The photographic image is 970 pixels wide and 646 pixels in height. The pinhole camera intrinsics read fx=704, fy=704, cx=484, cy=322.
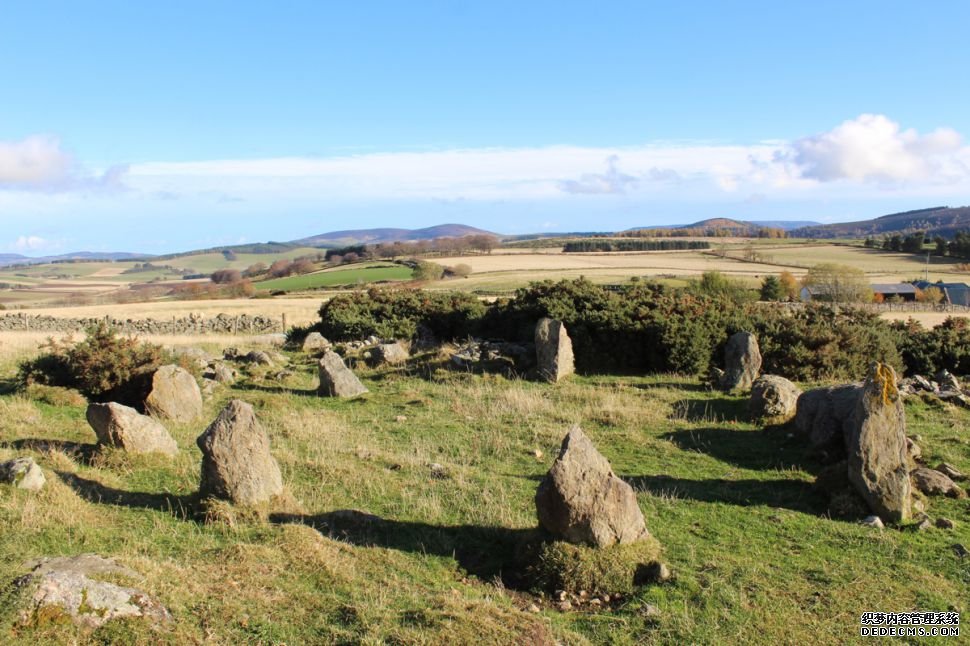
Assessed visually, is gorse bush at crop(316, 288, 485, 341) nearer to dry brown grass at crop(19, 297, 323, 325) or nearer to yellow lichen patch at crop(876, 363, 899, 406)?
dry brown grass at crop(19, 297, 323, 325)

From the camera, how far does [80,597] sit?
6160mm

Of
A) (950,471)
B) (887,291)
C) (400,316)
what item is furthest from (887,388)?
(887,291)

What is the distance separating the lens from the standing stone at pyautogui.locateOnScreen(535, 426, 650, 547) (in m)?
7.97

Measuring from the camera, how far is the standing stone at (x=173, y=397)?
1484 cm

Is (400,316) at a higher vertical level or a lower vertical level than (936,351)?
higher

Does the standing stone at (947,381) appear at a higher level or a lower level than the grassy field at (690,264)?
lower

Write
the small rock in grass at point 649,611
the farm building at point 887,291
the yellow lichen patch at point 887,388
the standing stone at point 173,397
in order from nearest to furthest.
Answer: the small rock in grass at point 649,611, the yellow lichen patch at point 887,388, the standing stone at point 173,397, the farm building at point 887,291

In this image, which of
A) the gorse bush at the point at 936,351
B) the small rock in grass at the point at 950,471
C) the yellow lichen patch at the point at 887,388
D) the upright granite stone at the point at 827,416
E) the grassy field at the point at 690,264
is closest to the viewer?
the yellow lichen patch at the point at 887,388

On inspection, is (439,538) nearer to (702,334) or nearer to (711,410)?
(711,410)

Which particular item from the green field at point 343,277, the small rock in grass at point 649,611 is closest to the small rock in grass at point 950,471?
the small rock in grass at point 649,611

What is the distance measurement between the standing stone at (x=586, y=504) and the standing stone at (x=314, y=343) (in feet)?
64.9

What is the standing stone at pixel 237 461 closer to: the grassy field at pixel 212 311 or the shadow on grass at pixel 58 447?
the shadow on grass at pixel 58 447

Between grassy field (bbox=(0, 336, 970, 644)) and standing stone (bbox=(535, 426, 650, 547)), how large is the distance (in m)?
0.68

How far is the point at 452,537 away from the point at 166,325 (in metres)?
36.1
